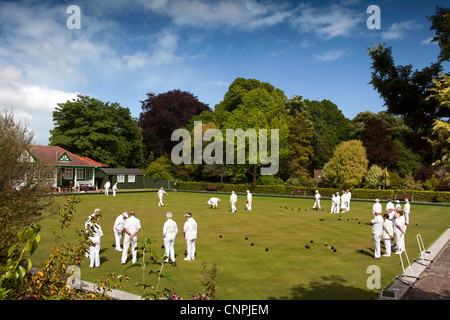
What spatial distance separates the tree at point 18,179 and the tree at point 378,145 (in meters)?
49.9

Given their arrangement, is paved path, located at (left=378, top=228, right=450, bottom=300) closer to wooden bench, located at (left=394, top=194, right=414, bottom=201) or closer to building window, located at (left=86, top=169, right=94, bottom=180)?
wooden bench, located at (left=394, top=194, right=414, bottom=201)

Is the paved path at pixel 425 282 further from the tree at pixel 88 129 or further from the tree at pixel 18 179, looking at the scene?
the tree at pixel 88 129

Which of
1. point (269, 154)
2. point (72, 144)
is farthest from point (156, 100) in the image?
point (269, 154)

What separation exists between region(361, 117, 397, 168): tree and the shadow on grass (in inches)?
1885

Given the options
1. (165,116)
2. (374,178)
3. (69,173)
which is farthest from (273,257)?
(165,116)

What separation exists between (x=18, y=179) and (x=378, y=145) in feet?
173

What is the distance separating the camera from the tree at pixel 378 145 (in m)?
52.9

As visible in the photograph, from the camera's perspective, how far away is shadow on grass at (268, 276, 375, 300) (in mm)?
8578

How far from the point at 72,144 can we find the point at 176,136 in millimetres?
19010

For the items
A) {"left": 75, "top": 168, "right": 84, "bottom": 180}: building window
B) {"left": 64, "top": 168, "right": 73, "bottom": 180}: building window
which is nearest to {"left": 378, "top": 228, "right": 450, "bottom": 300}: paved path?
{"left": 64, "top": 168, "right": 73, "bottom": 180}: building window

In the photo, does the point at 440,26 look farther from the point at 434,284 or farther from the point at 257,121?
the point at 257,121

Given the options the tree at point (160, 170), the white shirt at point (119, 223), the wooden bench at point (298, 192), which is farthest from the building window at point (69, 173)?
the white shirt at point (119, 223)

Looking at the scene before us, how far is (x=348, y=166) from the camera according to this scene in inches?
1811

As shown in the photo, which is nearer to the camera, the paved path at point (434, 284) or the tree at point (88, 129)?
the paved path at point (434, 284)
